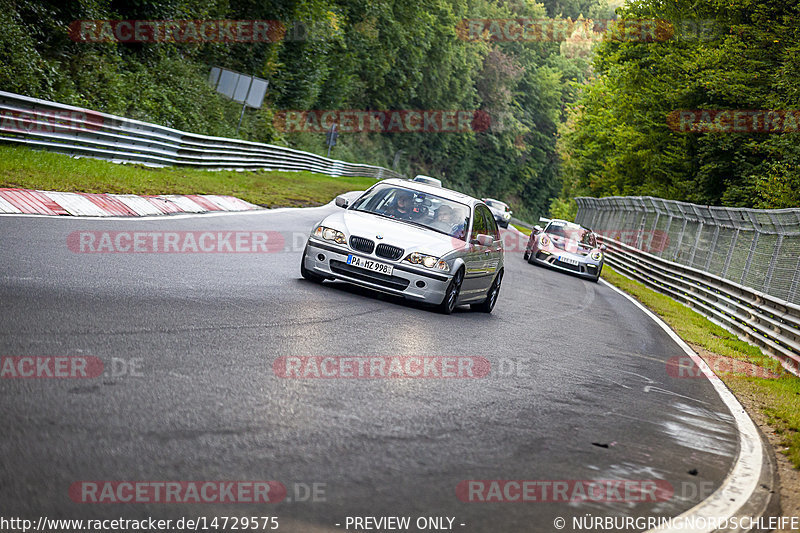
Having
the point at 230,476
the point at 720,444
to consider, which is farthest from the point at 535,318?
the point at 230,476

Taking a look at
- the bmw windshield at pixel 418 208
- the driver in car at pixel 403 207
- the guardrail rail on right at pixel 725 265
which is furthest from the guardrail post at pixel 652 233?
the driver in car at pixel 403 207

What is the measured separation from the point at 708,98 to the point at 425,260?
101 feet

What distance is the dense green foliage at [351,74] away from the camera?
1056 inches

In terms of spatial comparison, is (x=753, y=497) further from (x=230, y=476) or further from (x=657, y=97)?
(x=657, y=97)

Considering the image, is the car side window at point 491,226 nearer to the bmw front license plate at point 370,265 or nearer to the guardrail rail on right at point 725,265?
the bmw front license plate at point 370,265

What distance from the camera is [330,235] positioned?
11.4 metres

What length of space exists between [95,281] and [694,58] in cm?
3401

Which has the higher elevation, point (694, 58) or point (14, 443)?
point (694, 58)

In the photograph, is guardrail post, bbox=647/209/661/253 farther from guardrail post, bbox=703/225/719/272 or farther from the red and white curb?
the red and white curb

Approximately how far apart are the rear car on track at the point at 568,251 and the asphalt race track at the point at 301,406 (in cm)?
1484

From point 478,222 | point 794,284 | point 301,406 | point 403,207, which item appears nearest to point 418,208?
point 403,207

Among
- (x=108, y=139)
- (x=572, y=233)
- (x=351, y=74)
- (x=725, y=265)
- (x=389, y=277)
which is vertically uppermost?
(x=351, y=74)

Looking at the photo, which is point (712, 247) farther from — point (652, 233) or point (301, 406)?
point (301, 406)

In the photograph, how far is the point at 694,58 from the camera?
38188 millimetres
